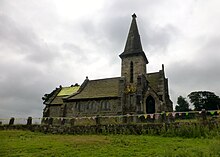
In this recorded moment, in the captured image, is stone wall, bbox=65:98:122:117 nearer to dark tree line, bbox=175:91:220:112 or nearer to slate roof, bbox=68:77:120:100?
slate roof, bbox=68:77:120:100

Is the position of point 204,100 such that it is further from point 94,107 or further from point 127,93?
point 94,107

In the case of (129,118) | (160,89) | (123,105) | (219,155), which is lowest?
(219,155)

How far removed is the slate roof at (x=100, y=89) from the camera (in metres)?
37.3

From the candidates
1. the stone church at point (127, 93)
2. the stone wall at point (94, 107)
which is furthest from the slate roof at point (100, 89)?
the stone wall at point (94, 107)

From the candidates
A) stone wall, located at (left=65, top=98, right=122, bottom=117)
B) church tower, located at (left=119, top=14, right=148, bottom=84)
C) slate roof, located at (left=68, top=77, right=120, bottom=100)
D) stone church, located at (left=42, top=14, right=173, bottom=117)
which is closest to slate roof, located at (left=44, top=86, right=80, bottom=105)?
stone church, located at (left=42, top=14, right=173, bottom=117)

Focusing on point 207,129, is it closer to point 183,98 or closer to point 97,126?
point 97,126

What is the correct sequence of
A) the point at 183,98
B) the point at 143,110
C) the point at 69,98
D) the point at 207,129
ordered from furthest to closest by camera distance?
1. the point at 183,98
2. the point at 69,98
3. the point at 143,110
4. the point at 207,129

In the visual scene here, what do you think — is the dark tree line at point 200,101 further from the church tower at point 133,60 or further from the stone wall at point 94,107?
the stone wall at point 94,107

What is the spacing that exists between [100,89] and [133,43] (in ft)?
35.0

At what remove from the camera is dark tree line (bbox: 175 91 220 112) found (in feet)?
211

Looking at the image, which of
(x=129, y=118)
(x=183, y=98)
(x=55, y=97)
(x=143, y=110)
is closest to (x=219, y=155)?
(x=129, y=118)

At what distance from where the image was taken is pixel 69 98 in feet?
130

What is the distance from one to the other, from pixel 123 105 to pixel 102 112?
380 cm

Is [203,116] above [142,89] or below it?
below
